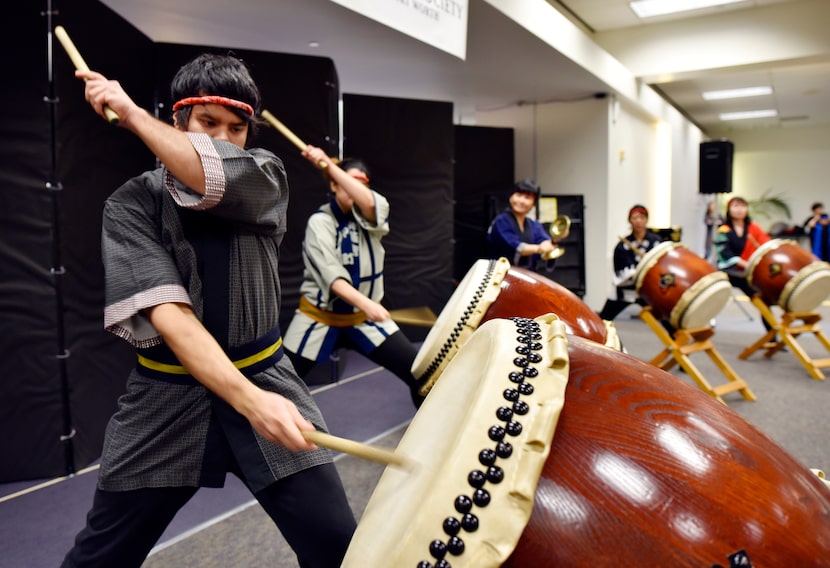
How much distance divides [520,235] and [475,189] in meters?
2.63

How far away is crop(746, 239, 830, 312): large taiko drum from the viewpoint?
4023mm

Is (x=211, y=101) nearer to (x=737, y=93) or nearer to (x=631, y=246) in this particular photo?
(x=631, y=246)

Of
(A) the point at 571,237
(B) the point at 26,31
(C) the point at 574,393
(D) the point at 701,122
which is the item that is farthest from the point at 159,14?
(D) the point at 701,122

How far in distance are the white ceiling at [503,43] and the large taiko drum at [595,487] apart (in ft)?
10.8

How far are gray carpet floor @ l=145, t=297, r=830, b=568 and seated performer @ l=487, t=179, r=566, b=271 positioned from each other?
1331 mm

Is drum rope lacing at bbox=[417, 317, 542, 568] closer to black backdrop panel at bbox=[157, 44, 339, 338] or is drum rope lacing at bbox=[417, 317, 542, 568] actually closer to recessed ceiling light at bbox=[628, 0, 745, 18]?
black backdrop panel at bbox=[157, 44, 339, 338]

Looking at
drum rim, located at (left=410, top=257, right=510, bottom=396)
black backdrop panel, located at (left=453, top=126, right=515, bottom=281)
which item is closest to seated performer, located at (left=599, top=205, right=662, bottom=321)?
black backdrop panel, located at (left=453, top=126, right=515, bottom=281)

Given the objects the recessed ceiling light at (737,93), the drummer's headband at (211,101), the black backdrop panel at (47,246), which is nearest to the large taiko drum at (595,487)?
the drummer's headband at (211,101)

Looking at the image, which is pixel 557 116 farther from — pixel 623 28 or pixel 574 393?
pixel 574 393

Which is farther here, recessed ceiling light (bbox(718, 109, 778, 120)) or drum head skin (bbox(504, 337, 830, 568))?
recessed ceiling light (bbox(718, 109, 778, 120))

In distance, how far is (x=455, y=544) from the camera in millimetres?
521

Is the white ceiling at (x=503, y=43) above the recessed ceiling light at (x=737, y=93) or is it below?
below

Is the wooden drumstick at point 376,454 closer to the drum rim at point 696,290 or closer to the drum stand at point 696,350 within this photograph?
the drum rim at point 696,290

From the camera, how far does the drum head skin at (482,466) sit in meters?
0.52
